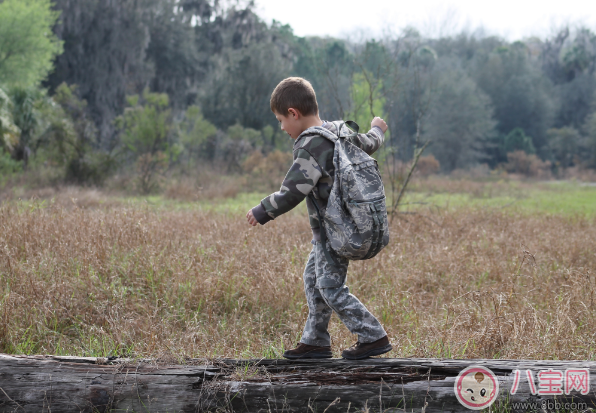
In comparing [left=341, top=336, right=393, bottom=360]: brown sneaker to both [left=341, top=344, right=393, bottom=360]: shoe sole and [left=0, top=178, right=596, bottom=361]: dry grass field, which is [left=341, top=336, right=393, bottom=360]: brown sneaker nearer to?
[left=341, top=344, right=393, bottom=360]: shoe sole

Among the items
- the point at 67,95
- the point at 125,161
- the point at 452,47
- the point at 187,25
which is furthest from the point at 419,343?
the point at 452,47

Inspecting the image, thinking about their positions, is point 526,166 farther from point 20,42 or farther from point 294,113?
point 294,113

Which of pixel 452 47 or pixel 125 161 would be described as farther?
pixel 452 47

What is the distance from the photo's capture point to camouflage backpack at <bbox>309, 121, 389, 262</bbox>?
2756 millimetres

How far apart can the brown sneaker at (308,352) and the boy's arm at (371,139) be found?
129 centimetres

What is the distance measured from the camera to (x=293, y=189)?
2.74 m

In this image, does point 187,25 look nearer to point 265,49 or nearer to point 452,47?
point 265,49

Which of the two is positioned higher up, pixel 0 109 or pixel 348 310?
pixel 0 109

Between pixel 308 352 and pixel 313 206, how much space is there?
3.00 ft

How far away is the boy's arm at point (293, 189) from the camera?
2.74 m

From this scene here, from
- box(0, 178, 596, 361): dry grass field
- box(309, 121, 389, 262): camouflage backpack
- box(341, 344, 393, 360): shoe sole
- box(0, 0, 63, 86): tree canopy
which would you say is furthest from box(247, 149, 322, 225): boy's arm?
box(0, 0, 63, 86): tree canopy

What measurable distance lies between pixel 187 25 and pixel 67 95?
23.9 m

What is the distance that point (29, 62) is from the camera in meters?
22.4

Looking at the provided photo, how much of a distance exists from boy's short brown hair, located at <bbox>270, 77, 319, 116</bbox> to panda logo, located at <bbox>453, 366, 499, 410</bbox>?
1741 mm
